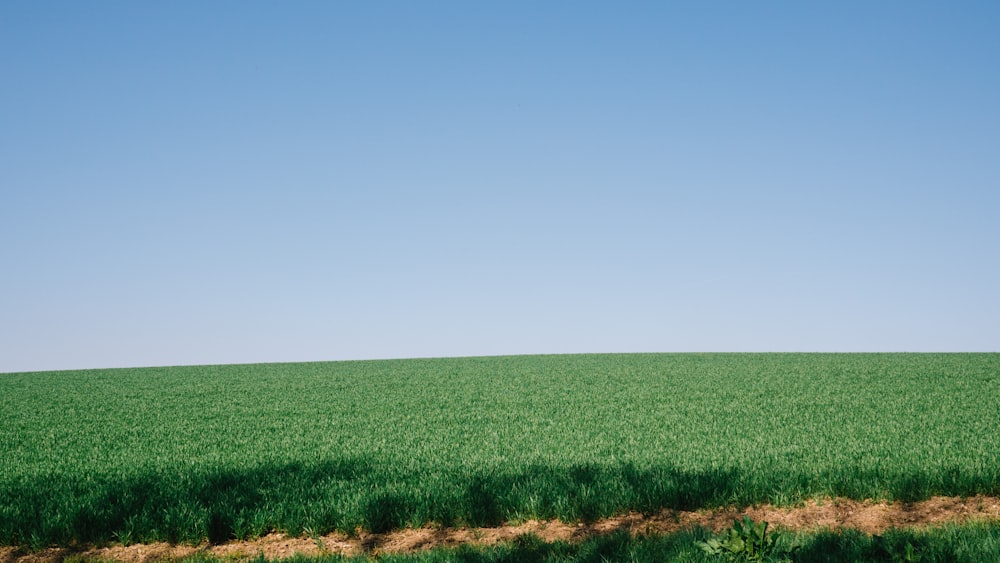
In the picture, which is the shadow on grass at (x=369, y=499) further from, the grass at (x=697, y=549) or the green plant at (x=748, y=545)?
the green plant at (x=748, y=545)

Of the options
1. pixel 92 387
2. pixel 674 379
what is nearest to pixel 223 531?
pixel 674 379

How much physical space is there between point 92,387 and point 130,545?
2808 centimetres

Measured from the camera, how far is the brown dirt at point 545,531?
700 cm

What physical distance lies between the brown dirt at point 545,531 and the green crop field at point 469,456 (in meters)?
0.18

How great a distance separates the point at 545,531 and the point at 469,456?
3493 millimetres

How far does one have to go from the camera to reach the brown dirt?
7000mm

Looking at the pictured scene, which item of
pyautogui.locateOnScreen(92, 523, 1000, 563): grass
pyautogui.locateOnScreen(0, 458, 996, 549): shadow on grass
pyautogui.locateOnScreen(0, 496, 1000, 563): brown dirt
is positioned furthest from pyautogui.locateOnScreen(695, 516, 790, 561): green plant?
pyautogui.locateOnScreen(0, 458, 996, 549): shadow on grass

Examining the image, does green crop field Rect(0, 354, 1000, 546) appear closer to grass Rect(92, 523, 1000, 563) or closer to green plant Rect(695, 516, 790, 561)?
grass Rect(92, 523, 1000, 563)

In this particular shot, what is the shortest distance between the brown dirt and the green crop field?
18 cm

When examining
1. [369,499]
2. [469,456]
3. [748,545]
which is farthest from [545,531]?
[469,456]

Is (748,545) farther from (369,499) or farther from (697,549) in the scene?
(369,499)

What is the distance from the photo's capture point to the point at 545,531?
7.21m

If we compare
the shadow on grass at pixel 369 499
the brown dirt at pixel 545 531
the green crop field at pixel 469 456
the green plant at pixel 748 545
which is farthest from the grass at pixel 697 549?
the green crop field at pixel 469 456

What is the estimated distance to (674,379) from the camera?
85.0ft
